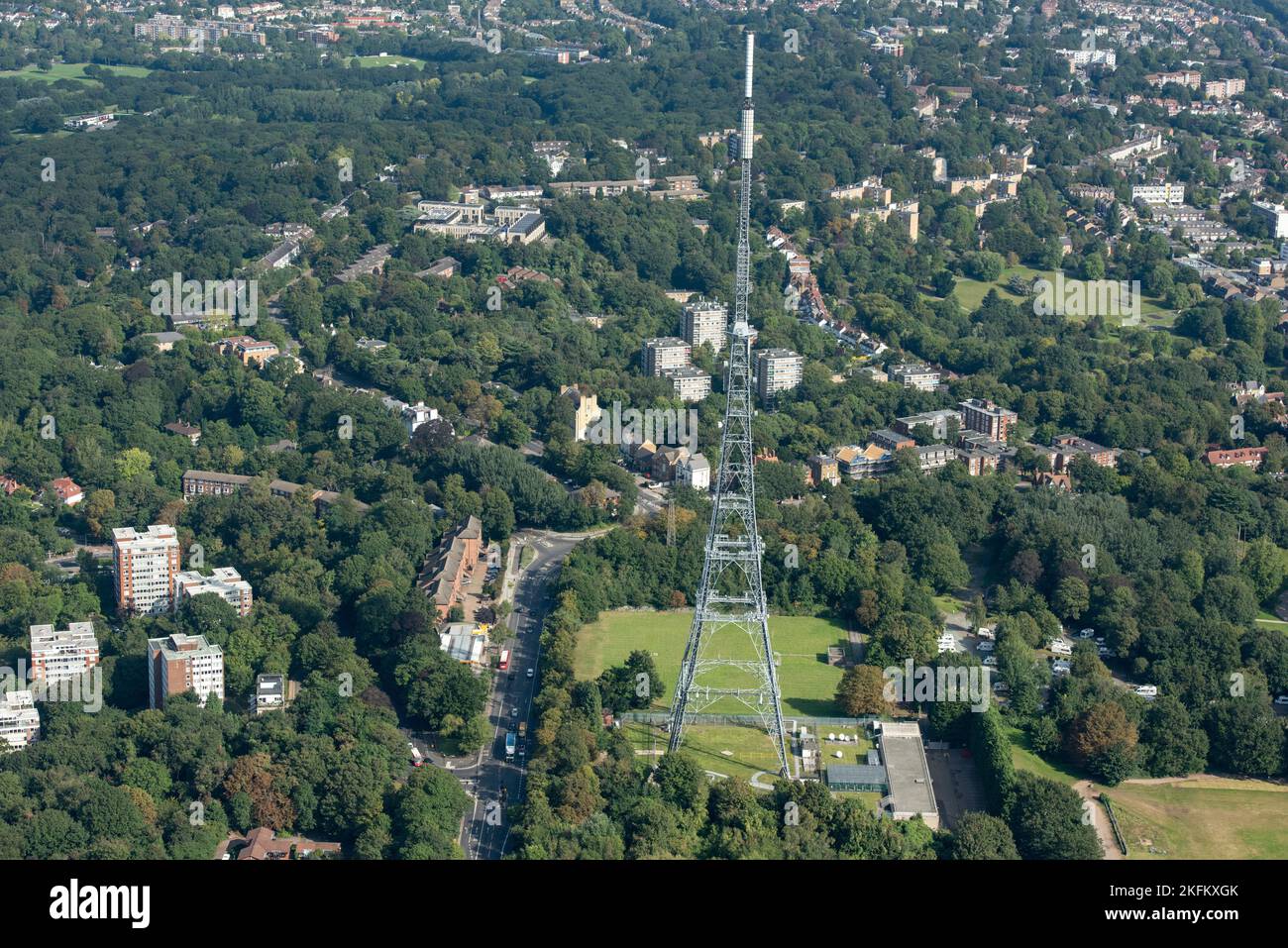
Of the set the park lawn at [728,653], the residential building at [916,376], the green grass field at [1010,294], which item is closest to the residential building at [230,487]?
the park lawn at [728,653]

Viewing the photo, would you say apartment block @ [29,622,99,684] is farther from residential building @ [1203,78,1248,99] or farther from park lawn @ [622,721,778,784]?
residential building @ [1203,78,1248,99]

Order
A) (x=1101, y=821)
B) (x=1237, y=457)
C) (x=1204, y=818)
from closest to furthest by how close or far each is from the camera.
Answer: (x=1101, y=821) → (x=1204, y=818) → (x=1237, y=457)

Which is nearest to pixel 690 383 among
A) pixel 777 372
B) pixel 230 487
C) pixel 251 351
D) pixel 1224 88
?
pixel 777 372

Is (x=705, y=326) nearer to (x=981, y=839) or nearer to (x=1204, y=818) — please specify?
(x=1204, y=818)

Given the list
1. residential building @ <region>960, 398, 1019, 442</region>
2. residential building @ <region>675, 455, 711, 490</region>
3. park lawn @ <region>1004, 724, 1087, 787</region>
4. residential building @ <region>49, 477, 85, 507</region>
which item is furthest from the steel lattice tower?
residential building @ <region>49, 477, 85, 507</region>

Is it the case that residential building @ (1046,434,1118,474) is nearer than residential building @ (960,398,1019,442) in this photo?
Yes

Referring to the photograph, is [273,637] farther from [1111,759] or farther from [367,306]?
[367,306]
